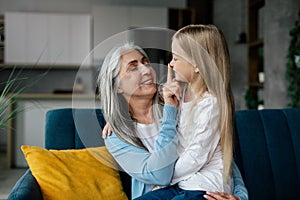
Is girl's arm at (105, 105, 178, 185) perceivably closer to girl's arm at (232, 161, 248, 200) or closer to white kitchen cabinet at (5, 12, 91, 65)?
girl's arm at (232, 161, 248, 200)

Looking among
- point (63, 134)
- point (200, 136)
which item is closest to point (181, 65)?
point (200, 136)

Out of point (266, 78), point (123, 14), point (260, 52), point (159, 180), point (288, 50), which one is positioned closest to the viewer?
point (159, 180)

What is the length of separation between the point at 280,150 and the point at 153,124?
1.02 meters

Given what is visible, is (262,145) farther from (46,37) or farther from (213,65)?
(46,37)

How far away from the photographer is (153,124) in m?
1.56

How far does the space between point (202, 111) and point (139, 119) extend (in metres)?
0.27

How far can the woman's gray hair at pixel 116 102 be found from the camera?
1506mm

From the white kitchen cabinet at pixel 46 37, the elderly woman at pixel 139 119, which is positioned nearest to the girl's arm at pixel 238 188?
the elderly woman at pixel 139 119

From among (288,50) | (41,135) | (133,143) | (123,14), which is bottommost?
(41,135)

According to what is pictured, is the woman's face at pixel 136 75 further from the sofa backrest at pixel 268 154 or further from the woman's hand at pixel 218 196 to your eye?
the sofa backrest at pixel 268 154

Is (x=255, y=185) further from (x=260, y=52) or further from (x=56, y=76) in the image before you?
(x=56, y=76)

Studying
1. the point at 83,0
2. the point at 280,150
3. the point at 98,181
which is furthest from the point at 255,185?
the point at 83,0

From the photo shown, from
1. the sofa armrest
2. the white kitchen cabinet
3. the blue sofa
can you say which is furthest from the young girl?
the white kitchen cabinet

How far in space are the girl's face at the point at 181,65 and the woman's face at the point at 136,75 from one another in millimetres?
84
